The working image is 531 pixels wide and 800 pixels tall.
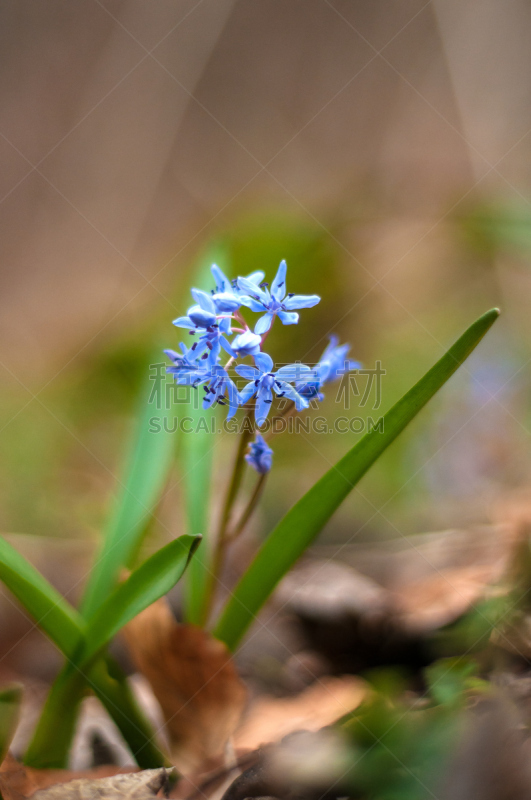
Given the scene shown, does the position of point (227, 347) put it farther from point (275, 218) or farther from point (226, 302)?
point (275, 218)

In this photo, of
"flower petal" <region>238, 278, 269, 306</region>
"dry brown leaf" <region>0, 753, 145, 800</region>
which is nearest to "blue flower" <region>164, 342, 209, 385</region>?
"flower petal" <region>238, 278, 269, 306</region>

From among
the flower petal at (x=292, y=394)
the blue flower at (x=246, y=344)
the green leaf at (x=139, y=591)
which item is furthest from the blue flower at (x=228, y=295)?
the green leaf at (x=139, y=591)

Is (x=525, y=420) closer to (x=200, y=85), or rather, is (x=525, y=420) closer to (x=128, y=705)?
(x=128, y=705)

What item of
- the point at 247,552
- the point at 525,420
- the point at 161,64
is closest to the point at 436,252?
the point at 525,420

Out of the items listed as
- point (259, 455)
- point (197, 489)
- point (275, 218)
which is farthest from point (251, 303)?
point (275, 218)

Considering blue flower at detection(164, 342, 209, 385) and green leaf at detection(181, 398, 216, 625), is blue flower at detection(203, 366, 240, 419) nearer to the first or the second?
blue flower at detection(164, 342, 209, 385)

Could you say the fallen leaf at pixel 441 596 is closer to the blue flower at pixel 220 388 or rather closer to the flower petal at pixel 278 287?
the blue flower at pixel 220 388
